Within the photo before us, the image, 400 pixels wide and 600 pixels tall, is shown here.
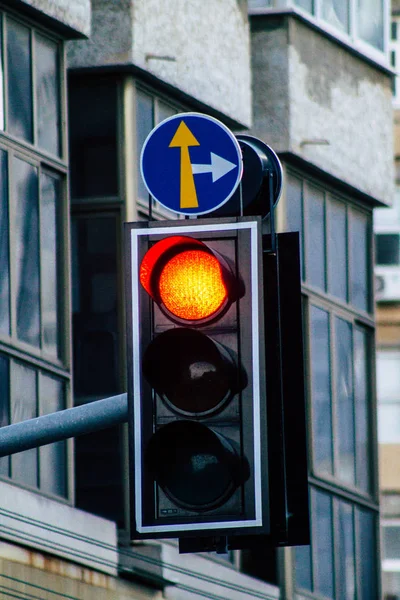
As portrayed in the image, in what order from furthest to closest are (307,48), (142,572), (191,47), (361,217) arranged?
(361,217), (307,48), (191,47), (142,572)

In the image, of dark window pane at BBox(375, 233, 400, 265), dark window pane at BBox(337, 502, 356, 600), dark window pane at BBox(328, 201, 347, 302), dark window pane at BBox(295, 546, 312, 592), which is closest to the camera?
dark window pane at BBox(295, 546, 312, 592)

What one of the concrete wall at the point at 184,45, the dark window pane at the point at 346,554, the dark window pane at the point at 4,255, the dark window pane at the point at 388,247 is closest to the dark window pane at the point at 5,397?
the dark window pane at the point at 4,255

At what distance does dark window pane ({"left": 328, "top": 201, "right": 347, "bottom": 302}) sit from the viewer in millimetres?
19094

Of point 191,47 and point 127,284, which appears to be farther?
point 191,47

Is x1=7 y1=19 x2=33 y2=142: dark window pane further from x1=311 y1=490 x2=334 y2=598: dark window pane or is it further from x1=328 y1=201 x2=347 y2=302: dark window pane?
x1=311 y1=490 x2=334 y2=598: dark window pane

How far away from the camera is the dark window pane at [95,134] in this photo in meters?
15.5

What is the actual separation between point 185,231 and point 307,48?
45.8 ft

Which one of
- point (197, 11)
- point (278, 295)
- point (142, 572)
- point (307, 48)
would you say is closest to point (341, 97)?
point (307, 48)

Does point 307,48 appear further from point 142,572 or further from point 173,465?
point 173,465

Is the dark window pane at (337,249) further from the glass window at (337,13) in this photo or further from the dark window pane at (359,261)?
the glass window at (337,13)

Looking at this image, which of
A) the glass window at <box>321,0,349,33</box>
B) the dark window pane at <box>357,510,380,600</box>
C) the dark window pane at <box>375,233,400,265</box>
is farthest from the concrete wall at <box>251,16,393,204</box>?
the dark window pane at <box>375,233,400,265</box>

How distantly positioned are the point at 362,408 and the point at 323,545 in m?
1.85

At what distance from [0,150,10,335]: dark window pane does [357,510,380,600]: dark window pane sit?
7.15 m

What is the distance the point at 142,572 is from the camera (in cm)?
1500
